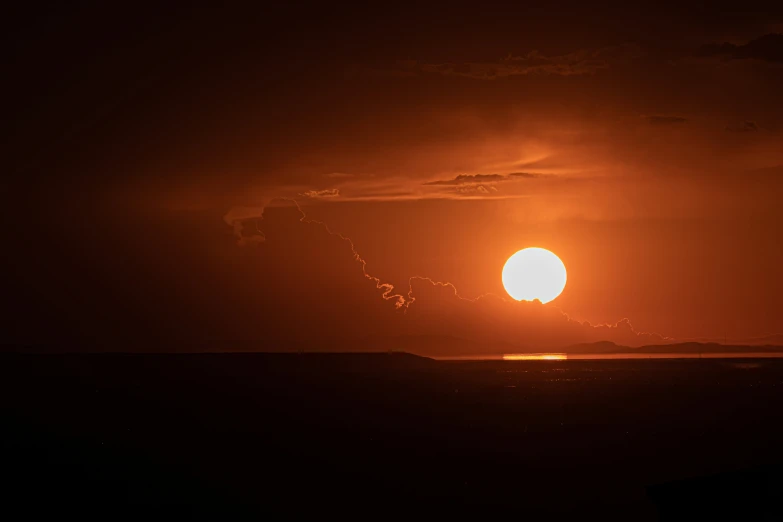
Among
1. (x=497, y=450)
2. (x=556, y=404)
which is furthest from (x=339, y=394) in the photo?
(x=497, y=450)

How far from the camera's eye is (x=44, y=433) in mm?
57125

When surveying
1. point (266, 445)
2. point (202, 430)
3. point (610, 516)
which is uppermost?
point (202, 430)

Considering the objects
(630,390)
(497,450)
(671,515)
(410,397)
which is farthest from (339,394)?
(671,515)

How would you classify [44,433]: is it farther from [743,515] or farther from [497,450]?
[743,515]

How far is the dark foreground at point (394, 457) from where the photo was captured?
1229 inches

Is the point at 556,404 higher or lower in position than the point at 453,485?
higher

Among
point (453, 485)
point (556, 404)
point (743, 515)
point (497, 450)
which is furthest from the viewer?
point (556, 404)

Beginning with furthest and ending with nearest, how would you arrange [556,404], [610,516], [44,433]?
[556,404] → [44,433] → [610,516]

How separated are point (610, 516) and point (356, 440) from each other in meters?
24.9

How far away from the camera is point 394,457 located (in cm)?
4488

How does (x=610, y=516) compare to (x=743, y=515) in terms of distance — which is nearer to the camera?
(x=743, y=515)

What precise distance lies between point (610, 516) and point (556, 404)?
2109 inches

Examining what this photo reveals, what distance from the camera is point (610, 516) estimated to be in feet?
98.4

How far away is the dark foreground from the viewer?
1229 inches
